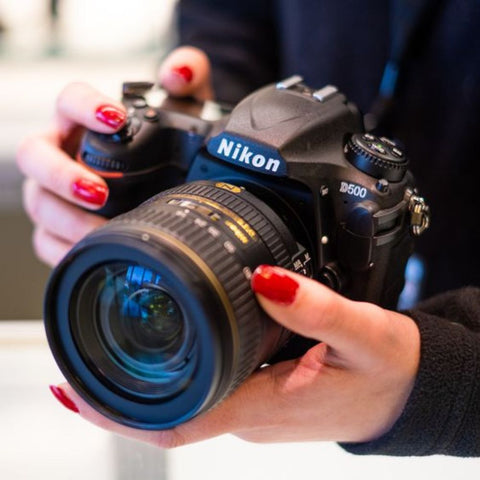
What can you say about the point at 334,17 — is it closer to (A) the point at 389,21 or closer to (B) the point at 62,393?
(A) the point at 389,21

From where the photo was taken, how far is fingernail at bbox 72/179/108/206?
2.07ft

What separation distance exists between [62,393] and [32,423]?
133 mm

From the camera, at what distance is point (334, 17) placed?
0.84 meters

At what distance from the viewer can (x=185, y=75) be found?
73 centimetres

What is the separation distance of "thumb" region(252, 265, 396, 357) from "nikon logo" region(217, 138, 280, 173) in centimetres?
11

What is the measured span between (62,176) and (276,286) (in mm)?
269

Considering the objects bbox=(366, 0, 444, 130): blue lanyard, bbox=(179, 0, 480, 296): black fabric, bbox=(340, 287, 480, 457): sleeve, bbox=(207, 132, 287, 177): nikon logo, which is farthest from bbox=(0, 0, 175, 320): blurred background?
bbox=(340, 287, 480, 457): sleeve

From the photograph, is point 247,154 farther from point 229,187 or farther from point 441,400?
point 441,400

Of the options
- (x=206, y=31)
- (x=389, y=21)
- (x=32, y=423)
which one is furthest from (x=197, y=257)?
(x=206, y=31)

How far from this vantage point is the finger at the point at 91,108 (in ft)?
2.03

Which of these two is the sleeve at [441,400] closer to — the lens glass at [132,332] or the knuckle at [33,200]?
the lens glass at [132,332]

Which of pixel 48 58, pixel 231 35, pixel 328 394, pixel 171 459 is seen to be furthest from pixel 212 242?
pixel 48 58

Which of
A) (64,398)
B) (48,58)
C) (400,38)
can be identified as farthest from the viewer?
(48,58)

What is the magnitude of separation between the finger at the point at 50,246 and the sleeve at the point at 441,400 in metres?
0.33
